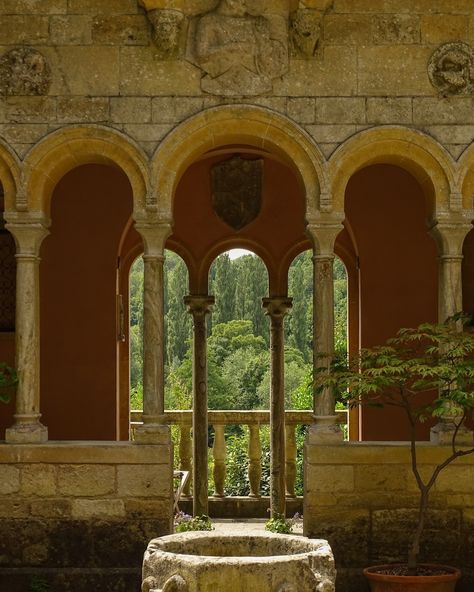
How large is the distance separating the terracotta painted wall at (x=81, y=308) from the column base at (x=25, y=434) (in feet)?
7.57

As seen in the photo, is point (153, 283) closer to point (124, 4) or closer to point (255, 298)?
point (124, 4)

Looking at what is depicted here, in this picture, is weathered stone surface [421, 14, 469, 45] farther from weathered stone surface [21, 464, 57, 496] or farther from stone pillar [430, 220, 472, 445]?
weathered stone surface [21, 464, 57, 496]

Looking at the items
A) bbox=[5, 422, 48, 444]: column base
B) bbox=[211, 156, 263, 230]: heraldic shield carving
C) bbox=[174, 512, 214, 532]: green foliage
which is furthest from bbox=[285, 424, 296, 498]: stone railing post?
bbox=[5, 422, 48, 444]: column base

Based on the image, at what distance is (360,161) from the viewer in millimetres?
8242

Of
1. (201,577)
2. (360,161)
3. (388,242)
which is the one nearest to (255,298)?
(388,242)

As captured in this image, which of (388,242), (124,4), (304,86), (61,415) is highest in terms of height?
(124,4)

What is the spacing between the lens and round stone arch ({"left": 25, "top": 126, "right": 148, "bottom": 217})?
8.11m

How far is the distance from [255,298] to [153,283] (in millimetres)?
23199

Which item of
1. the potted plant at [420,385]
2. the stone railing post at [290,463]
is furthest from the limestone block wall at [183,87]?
the stone railing post at [290,463]

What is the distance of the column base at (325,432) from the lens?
26.1 ft

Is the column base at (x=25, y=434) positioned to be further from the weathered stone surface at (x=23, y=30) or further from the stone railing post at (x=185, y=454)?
the stone railing post at (x=185, y=454)

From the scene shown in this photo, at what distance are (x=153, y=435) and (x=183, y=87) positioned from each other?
2.49 m

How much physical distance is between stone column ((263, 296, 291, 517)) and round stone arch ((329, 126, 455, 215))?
10.5 feet

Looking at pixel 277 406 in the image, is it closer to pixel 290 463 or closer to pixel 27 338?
pixel 290 463
